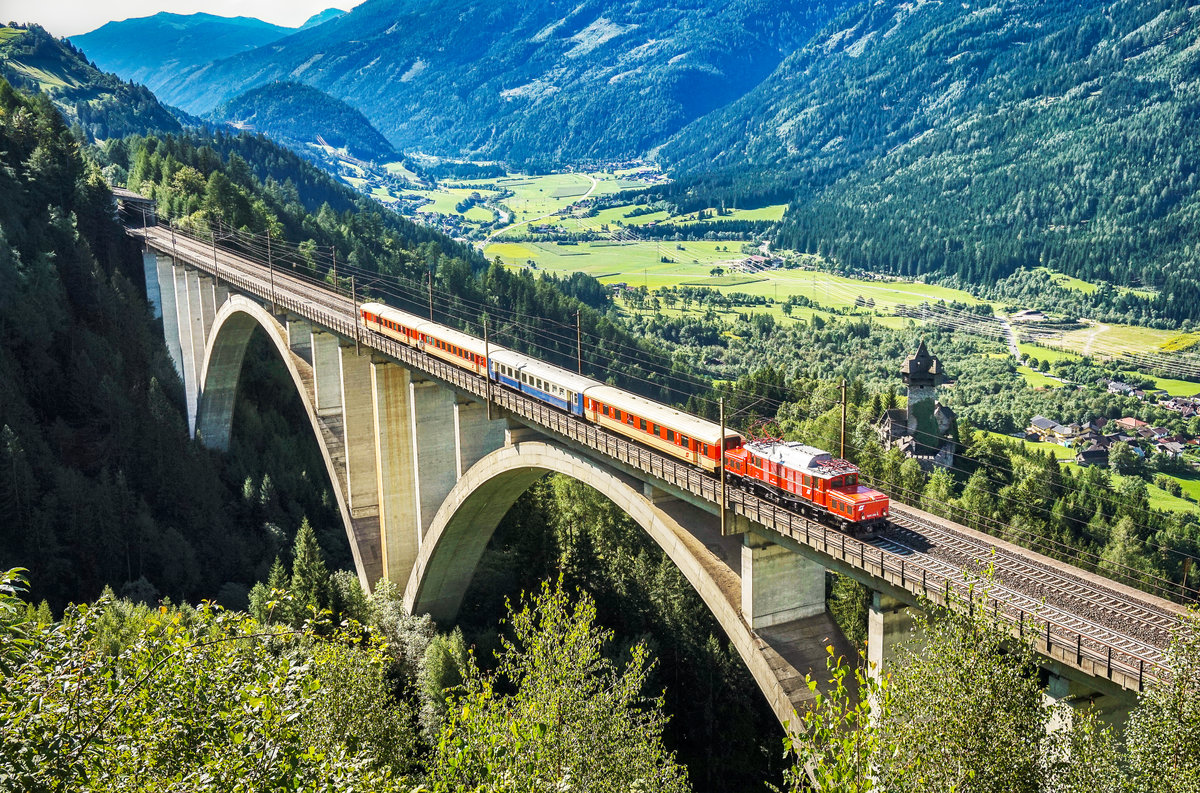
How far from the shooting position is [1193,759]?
1312 centimetres

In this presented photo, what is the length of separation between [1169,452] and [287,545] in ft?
245

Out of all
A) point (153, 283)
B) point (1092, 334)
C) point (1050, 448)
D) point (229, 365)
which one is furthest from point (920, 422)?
point (1092, 334)

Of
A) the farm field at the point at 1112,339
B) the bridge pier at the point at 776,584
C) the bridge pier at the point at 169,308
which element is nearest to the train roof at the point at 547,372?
the bridge pier at the point at 776,584

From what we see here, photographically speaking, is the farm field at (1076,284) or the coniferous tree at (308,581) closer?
the coniferous tree at (308,581)

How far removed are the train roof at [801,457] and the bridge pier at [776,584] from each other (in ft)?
7.02

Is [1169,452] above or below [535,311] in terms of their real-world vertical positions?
below

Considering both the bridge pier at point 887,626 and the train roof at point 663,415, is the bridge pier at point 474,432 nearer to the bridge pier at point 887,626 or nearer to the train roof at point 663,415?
the train roof at point 663,415

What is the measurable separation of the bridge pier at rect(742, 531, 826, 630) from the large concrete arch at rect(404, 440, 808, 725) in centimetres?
51

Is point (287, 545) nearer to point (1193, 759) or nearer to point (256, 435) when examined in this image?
point (256, 435)

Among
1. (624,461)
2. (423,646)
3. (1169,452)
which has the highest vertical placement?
(624,461)

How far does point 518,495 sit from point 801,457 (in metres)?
16.6

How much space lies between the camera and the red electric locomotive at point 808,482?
23.9 meters

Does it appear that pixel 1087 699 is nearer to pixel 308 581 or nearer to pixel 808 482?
pixel 808 482

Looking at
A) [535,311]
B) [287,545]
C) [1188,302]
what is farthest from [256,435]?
[1188,302]
